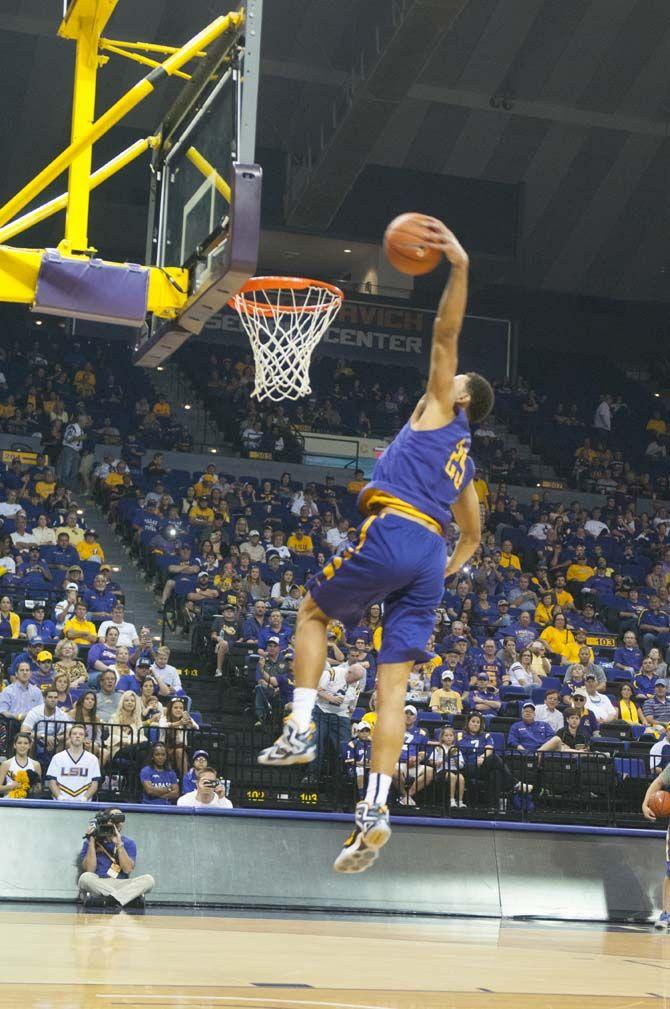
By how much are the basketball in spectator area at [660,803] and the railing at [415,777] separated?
1113 mm

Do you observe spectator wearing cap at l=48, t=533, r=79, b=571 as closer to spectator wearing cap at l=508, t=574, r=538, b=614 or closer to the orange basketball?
spectator wearing cap at l=508, t=574, r=538, b=614

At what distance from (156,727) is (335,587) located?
8.06 meters

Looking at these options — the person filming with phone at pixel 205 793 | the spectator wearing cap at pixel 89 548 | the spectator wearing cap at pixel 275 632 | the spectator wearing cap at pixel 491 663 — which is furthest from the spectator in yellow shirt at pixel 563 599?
the person filming with phone at pixel 205 793

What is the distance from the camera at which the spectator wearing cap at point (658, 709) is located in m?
17.6

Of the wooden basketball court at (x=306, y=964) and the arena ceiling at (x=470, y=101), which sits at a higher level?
the arena ceiling at (x=470, y=101)

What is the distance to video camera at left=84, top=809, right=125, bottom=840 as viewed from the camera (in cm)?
1180

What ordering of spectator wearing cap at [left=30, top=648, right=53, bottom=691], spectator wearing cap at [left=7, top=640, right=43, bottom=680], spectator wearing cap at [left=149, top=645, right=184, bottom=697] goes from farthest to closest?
spectator wearing cap at [left=149, top=645, right=184, bottom=697]
spectator wearing cap at [left=30, top=648, right=53, bottom=691]
spectator wearing cap at [left=7, top=640, right=43, bottom=680]

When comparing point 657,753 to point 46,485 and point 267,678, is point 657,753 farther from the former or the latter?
point 46,485

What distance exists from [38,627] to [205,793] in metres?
4.01

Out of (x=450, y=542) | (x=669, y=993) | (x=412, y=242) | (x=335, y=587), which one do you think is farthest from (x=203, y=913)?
(x=450, y=542)

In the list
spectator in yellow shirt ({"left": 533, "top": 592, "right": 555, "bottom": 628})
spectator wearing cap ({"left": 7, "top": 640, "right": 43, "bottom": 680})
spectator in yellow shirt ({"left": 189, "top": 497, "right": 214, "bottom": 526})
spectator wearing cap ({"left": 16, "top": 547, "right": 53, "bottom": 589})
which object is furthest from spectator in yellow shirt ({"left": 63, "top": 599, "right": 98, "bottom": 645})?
spectator in yellow shirt ({"left": 533, "top": 592, "right": 555, "bottom": 628})

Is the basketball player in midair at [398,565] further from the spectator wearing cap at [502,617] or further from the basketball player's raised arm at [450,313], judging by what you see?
the spectator wearing cap at [502,617]

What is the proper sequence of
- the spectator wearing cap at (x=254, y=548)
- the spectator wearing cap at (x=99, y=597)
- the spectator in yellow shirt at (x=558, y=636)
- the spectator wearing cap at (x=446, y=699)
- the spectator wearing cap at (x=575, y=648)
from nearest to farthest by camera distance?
the spectator wearing cap at (x=446, y=699) < the spectator wearing cap at (x=99, y=597) < the spectator wearing cap at (x=575, y=648) < the spectator in yellow shirt at (x=558, y=636) < the spectator wearing cap at (x=254, y=548)

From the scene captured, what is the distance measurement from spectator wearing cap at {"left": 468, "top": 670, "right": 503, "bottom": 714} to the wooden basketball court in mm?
4933
